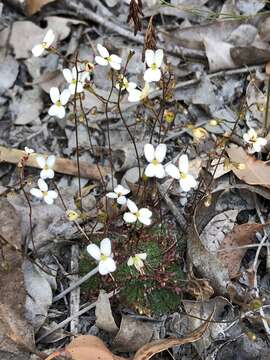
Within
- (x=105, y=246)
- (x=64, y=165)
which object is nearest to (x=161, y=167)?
(x=105, y=246)

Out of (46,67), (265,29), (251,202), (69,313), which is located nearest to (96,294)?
(69,313)

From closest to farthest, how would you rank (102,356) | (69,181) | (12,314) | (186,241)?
(102,356), (12,314), (186,241), (69,181)

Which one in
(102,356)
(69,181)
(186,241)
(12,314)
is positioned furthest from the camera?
(69,181)

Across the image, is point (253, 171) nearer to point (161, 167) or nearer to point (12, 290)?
point (161, 167)

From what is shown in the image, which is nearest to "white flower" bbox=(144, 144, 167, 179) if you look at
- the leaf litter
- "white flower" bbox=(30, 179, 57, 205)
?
the leaf litter

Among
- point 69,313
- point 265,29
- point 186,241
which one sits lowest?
point 69,313

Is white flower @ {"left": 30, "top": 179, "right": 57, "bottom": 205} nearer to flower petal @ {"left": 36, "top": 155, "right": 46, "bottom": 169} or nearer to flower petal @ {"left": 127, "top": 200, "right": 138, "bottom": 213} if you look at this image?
flower petal @ {"left": 36, "top": 155, "right": 46, "bottom": 169}

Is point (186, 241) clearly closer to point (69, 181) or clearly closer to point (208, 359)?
point (208, 359)

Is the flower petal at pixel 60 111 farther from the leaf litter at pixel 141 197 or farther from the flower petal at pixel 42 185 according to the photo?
the flower petal at pixel 42 185
